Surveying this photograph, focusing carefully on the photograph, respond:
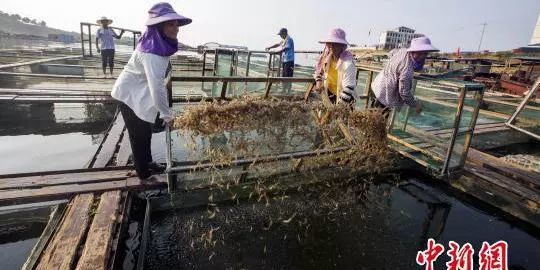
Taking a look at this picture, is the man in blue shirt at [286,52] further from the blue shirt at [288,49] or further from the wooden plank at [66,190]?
the wooden plank at [66,190]

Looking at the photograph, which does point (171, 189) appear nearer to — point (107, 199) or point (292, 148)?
point (107, 199)

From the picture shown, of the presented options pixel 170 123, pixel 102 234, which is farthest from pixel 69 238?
pixel 170 123

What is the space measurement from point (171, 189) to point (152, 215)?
416mm

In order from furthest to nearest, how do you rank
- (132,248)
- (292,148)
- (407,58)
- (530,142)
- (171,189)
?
(530,142) → (407,58) → (292,148) → (171,189) → (132,248)

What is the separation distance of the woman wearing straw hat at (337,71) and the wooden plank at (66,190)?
2.78 m

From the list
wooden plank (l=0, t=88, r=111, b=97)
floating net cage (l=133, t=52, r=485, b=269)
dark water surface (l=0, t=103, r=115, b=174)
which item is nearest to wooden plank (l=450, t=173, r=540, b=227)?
floating net cage (l=133, t=52, r=485, b=269)

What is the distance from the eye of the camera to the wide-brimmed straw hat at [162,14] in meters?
3.09

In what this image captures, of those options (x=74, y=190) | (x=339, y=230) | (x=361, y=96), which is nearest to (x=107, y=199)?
(x=74, y=190)

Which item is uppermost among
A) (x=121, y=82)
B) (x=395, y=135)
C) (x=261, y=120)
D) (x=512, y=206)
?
(x=121, y=82)

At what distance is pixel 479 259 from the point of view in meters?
3.54

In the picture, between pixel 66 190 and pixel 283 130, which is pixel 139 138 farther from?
pixel 283 130

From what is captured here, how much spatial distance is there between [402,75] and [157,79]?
11.1 feet

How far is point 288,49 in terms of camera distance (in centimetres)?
865

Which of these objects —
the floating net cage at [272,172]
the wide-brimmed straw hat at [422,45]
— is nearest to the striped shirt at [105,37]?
the floating net cage at [272,172]
